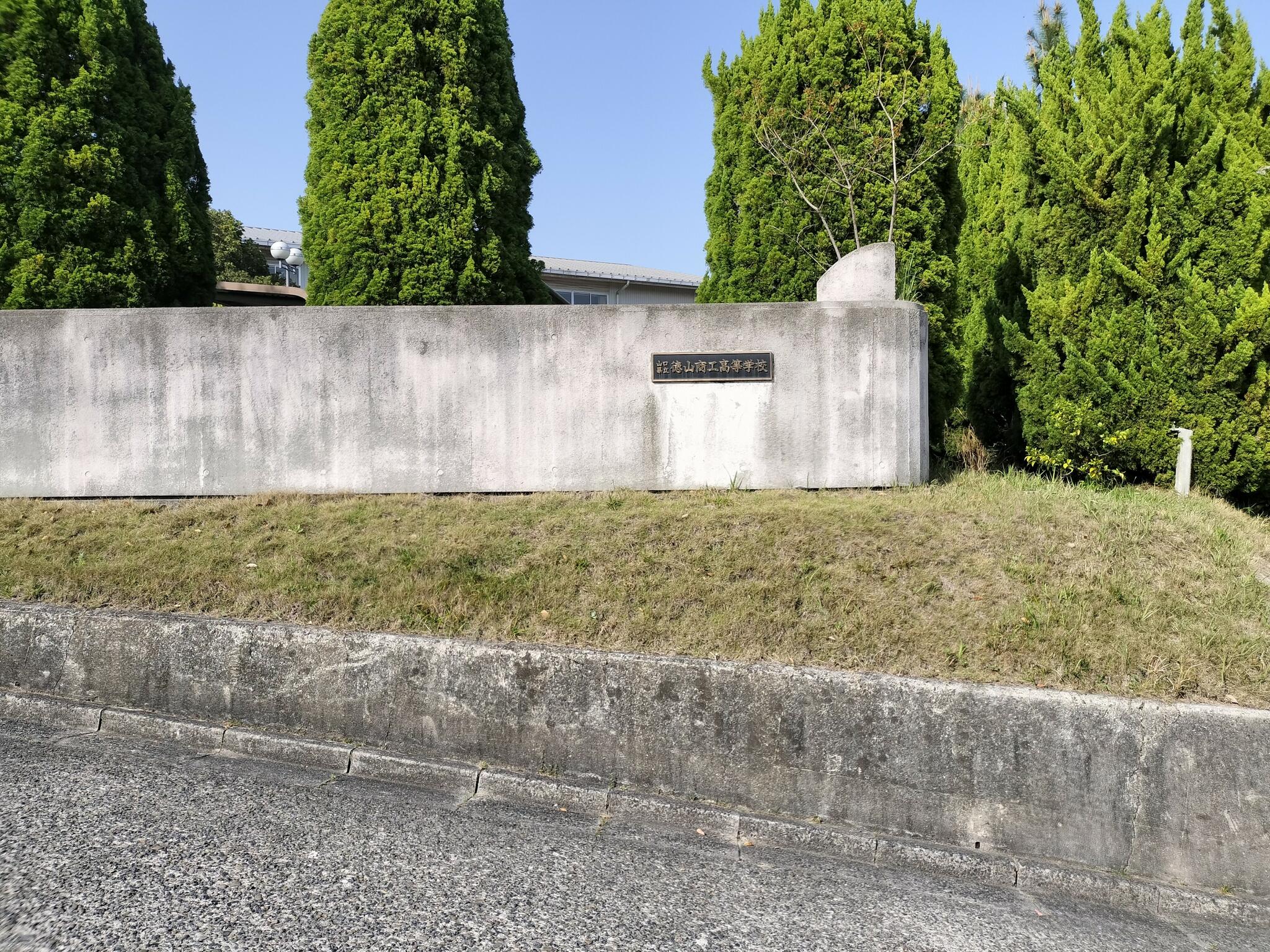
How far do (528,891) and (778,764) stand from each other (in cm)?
152

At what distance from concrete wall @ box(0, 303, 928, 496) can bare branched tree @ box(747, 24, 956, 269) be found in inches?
113

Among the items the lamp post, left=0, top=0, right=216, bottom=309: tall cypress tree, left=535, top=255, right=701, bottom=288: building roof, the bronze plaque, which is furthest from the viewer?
left=535, top=255, right=701, bottom=288: building roof

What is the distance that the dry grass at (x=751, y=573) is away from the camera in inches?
181

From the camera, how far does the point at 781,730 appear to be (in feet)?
14.1

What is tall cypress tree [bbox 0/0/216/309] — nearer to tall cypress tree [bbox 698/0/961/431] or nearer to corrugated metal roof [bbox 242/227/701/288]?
tall cypress tree [bbox 698/0/961/431]

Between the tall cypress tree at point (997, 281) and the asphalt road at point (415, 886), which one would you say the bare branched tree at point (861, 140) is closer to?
the tall cypress tree at point (997, 281)

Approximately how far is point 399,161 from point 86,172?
3161mm

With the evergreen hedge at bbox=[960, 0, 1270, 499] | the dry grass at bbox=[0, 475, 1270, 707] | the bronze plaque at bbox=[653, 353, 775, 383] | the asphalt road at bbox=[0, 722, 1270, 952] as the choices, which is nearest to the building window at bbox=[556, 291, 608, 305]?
the evergreen hedge at bbox=[960, 0, 1270, 499]

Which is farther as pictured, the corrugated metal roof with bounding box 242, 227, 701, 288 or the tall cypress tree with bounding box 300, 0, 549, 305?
the corrugated metal roof with bounding box 242, 227, 701, 288

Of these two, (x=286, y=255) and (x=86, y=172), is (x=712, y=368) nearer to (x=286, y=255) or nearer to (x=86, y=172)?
(x=86, y=172)

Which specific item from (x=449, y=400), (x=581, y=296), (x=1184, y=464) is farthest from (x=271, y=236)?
(x=1184, y=464)

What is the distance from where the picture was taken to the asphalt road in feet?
10.0

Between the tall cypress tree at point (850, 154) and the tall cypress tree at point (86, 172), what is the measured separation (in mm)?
6698

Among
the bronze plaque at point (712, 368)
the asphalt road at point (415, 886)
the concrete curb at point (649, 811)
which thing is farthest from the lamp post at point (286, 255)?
the asphalt road at point (415, 886)
